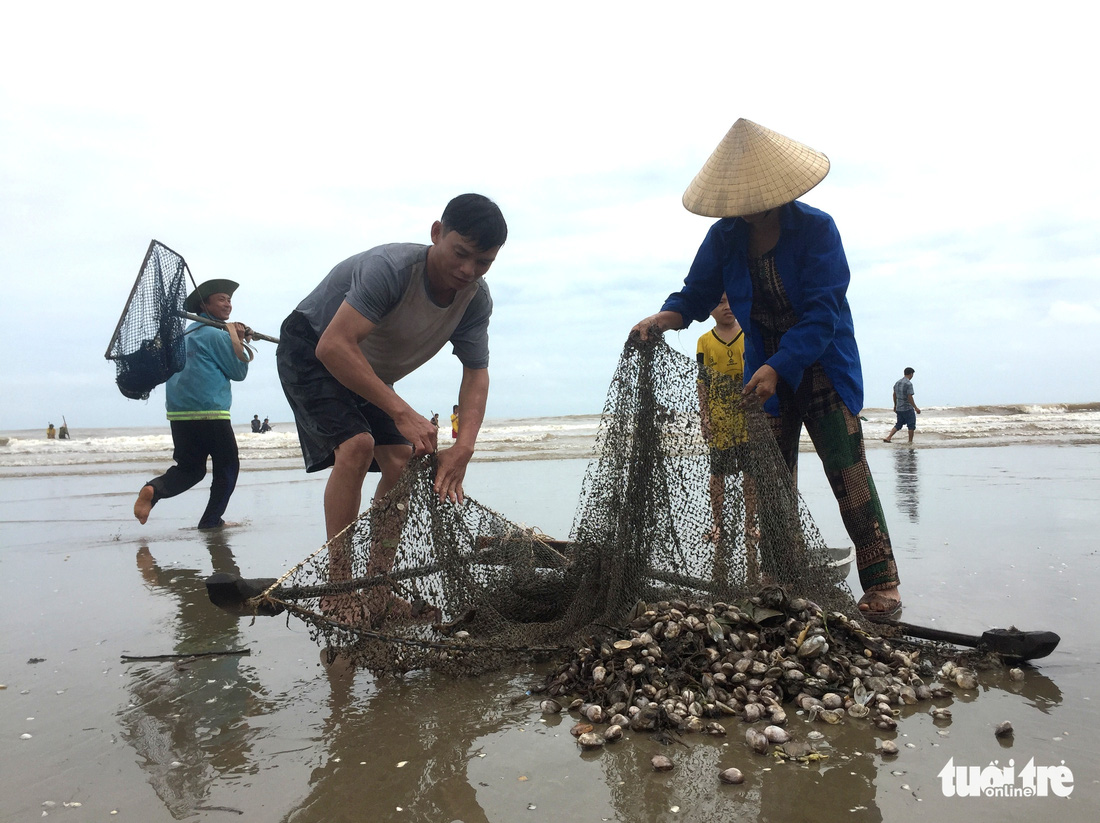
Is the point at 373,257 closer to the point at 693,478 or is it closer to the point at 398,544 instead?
the point at 398,544

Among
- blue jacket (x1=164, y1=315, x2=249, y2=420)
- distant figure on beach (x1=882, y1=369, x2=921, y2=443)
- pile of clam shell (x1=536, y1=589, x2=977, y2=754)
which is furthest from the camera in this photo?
distant figure on beach (x1=882, y1=369, x2=921, y2=443)

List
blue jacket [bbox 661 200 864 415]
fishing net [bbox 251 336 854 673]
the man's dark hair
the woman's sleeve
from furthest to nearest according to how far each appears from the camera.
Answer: the woman's sleeve, blue jacket [bbox 661 200 864 415], the man's dark hair, fishing net [bbox 251 336 854 673]

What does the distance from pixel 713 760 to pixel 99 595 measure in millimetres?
3884

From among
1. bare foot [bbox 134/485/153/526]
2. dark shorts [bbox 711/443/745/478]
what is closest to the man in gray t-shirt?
dark shorts [bbox 711/443/745/478]

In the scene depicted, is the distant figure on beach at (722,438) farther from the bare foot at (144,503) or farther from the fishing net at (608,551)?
the bare foot at (144,503)

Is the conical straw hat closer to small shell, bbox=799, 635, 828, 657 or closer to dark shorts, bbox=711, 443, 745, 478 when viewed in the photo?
dark shorts, bbox=711, 443, 745, 478

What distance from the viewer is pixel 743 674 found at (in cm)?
247

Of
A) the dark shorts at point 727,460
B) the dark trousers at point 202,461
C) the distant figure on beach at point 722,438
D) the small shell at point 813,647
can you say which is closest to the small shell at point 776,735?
the small shell at point 813,647

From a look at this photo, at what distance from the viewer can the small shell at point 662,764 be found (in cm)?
200

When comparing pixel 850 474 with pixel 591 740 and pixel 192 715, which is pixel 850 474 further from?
pixel 192 715

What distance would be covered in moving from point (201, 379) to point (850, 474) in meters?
5.68

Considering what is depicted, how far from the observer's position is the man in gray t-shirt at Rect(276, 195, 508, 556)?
126 inches

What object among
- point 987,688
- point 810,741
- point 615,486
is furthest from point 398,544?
point 987,688

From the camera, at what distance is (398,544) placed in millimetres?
3008
